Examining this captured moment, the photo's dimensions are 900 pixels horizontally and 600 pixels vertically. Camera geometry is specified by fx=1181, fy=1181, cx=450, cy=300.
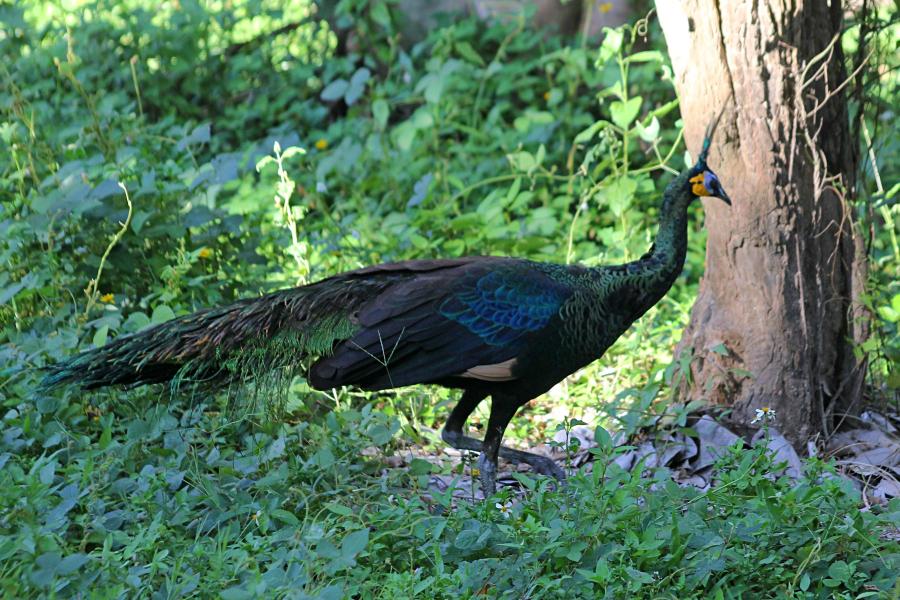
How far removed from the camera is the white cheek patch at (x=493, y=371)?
4.44 meters

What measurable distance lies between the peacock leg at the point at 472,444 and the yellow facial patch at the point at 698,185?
122 cm

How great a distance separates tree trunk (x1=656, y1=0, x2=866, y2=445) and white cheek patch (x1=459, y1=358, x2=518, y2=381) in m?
1.07

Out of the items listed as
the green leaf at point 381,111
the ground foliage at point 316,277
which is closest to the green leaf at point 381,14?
the ground foliage at point 316,277

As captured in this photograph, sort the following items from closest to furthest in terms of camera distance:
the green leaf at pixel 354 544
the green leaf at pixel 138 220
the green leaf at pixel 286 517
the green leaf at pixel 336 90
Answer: the green leaf at pixel 354 544 → the green leaf at pixel 286 517 → the green leaf at pixel 138 220 → the green leaf at pixel 336 90

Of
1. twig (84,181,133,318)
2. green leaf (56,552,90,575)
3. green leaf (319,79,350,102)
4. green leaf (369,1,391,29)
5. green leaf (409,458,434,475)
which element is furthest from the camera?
green leaf (369,1,391,29)

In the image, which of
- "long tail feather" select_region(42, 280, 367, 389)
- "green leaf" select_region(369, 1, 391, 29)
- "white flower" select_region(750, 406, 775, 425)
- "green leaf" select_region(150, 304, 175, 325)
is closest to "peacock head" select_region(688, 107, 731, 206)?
"white flower" select_region(750, 406, 775, 425)

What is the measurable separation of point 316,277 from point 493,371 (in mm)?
1921

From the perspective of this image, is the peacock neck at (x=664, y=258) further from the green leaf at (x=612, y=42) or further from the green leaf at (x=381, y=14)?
the green leaf at (x=381, y=14)

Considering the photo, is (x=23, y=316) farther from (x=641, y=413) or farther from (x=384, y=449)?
(x=641, y=413)

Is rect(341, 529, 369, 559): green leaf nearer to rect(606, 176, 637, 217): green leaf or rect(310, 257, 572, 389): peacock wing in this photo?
rect(310, 257, 572, 389): peacock wing

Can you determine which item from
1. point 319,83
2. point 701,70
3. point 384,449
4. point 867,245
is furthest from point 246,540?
point 319,83

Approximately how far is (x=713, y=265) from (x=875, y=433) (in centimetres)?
99

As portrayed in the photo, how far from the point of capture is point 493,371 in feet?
14.6

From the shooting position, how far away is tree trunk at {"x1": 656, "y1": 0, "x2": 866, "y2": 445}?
15.9 feet
